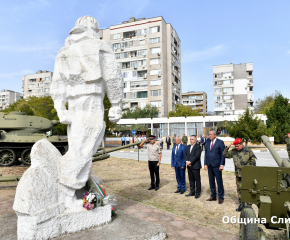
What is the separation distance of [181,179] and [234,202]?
4.73 feet

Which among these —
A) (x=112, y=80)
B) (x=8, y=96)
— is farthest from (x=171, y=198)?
(x=8, y=96)

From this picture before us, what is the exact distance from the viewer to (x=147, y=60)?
45.0 meters

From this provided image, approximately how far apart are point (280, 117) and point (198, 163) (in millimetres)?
30146

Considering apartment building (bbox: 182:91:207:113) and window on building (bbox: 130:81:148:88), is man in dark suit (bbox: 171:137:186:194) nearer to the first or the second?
window on building (bbox: 130:81:148:88)

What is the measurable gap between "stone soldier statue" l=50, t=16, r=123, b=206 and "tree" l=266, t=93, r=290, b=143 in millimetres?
31828

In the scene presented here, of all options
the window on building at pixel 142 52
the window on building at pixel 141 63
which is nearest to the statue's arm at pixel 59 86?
the window on building at pixel 141 63

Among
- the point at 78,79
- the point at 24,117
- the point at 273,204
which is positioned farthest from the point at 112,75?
the point at 24,117

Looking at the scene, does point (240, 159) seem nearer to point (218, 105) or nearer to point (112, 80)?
point (112, 80)

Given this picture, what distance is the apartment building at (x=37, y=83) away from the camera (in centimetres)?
7275

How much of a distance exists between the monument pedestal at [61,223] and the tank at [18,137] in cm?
950

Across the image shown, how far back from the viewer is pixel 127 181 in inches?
313

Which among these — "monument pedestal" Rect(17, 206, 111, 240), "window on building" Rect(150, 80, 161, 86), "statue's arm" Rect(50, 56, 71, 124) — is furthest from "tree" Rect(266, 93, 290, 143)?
"statue's arm" Rect(50, 56, 71, 124)

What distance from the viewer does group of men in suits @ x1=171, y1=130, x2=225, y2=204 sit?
5.56 meters

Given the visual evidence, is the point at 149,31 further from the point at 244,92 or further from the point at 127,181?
the point at 127,181
